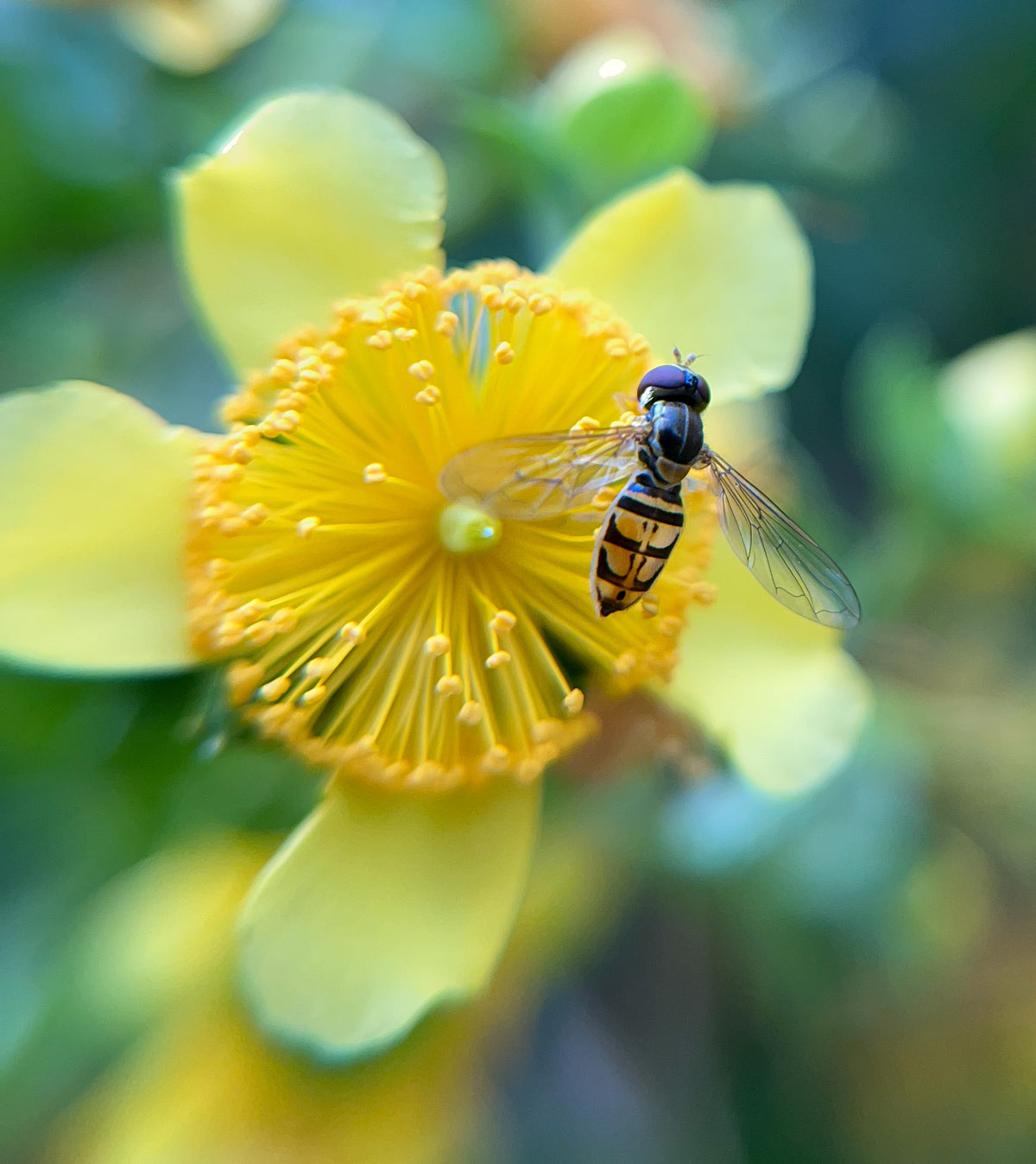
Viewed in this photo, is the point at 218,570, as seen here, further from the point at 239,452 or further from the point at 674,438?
the point at 674,438

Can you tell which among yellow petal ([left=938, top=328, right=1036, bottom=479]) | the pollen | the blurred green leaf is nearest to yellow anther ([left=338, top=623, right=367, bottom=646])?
the pollen

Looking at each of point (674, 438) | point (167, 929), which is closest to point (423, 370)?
point (674, 438)

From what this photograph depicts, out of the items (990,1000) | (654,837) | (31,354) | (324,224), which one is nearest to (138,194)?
(31,354)

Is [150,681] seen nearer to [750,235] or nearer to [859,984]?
[750,235]

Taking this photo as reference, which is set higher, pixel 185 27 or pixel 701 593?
pixel 185 27

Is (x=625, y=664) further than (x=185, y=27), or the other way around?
(x=185, y=27)

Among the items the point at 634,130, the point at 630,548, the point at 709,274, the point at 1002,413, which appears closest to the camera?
the point at 630,548

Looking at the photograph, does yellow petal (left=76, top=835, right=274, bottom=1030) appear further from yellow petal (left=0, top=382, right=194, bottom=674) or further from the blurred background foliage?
yellow petal (left=0, top=382, right=194, bottom=674)
